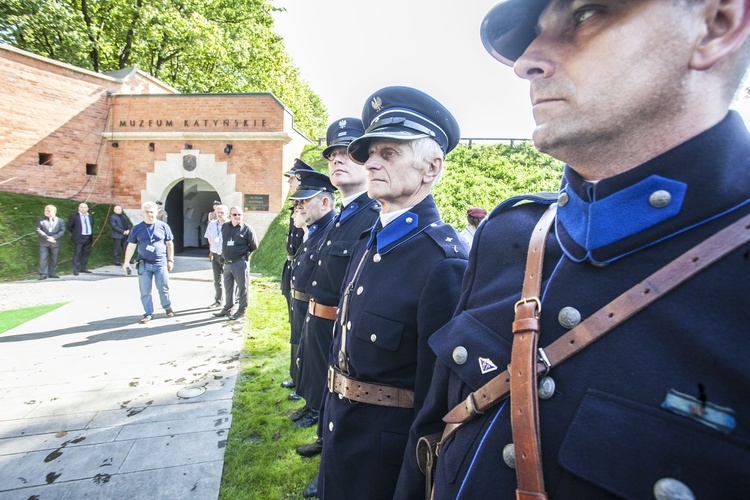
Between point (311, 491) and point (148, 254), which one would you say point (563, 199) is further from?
point (148, 254)

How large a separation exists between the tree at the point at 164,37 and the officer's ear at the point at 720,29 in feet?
72.2

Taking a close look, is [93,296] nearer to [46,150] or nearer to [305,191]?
[305,191]

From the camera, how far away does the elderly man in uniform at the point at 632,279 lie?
618 mm

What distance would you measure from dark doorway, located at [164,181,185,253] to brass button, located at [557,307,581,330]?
61.3 ft

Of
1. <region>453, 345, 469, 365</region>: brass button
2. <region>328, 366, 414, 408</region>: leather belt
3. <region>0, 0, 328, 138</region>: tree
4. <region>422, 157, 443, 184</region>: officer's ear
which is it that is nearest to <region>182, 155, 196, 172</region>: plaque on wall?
<region>0, 0, 328, 138</region>: tree

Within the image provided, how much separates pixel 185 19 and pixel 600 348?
75.0 feet

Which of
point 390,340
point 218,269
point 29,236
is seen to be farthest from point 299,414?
point 29,236

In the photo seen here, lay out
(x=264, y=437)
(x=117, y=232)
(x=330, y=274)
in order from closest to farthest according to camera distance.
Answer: (x=330, y=274), (x=264, y=437), (x=117, y=232)

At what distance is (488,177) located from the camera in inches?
601

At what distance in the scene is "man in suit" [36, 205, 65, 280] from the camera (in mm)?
10414

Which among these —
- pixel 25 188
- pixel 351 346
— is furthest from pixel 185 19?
pixel 351 346

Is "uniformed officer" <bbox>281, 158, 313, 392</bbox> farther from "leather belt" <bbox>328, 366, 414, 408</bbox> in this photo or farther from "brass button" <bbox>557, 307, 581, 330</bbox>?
"brass button" <bbox>557, 307, 581, 330</bbox>

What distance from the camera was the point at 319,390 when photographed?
134 inches

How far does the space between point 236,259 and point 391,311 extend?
20.7ft
